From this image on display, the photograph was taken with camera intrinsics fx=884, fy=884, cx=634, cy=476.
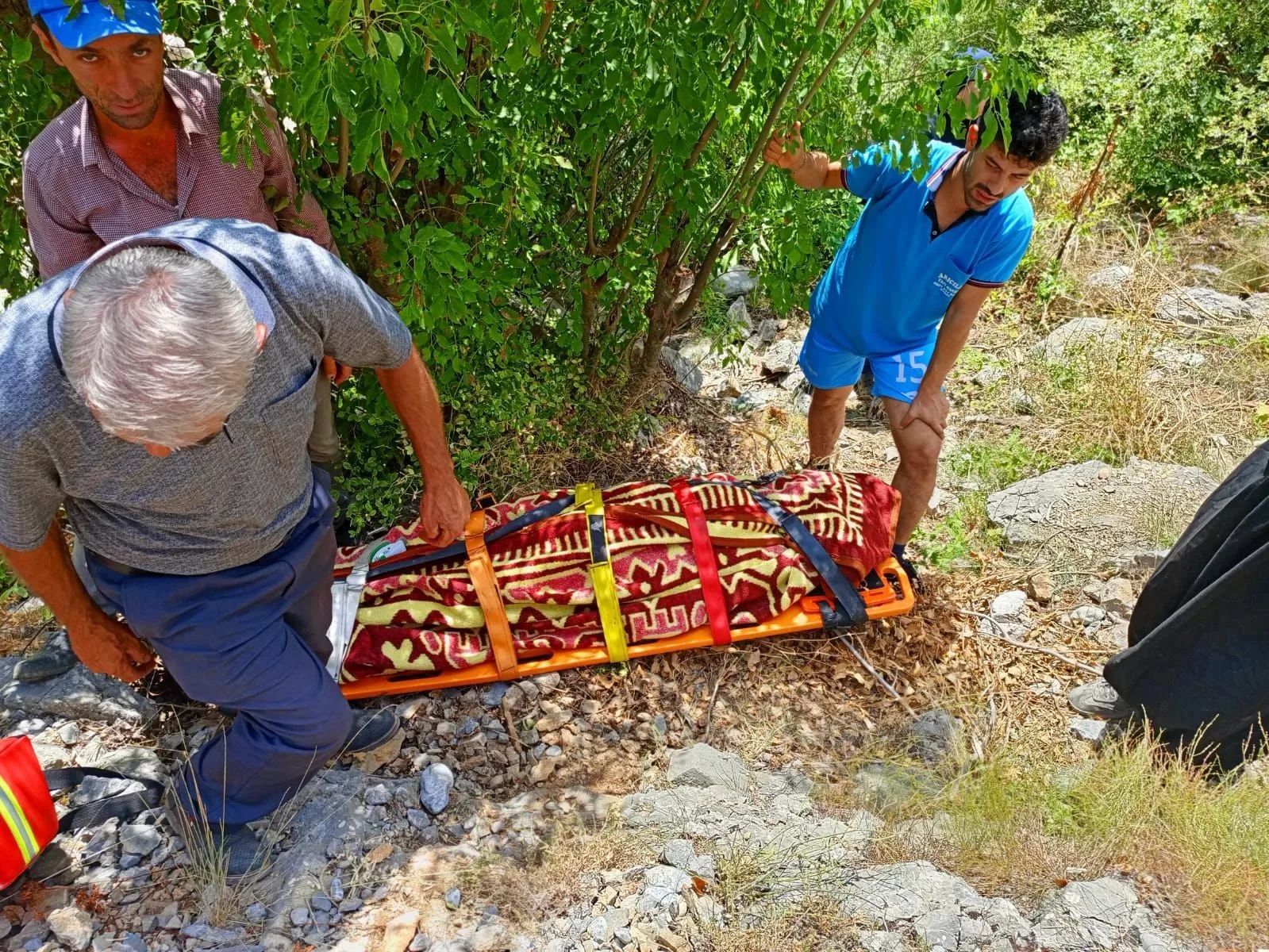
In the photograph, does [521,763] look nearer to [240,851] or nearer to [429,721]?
[429,721]

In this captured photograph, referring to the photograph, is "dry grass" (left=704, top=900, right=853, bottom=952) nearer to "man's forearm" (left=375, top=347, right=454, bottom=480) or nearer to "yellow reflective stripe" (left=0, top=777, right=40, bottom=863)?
"man's forearm" (left=375, top=347, right=454, bottom=480)

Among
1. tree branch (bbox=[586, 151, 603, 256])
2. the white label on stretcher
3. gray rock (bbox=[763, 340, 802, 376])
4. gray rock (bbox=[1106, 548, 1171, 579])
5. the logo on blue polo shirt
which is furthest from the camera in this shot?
gray rock (bbox=[763, 340, 802, 376])

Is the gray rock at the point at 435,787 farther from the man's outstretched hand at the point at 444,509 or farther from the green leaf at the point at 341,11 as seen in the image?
the green leaf at the point at 341,11

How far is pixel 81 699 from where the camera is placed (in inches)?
102

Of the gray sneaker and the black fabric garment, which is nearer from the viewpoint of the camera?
the black fabric garment

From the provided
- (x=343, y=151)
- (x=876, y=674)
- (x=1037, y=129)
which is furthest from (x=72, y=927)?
(x=1037, y=129)

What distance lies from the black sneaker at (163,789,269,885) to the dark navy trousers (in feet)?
0.09

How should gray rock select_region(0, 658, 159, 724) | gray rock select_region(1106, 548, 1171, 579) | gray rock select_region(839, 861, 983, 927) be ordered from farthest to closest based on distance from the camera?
gray rock select_region(1106, 548, 1171, 579) < gray rock select_region(0, 658, 159, 724) < gray rock select_region(839, 861, 983, 927)

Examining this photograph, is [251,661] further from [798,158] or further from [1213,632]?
[1213,632]

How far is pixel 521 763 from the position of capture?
2.71 metres

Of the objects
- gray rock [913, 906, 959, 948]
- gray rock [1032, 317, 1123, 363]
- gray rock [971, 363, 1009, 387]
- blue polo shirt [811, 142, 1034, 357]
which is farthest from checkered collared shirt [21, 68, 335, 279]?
gray rock [1032, 317, 1123, 363]

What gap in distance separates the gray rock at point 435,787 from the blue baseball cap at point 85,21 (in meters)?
2.05

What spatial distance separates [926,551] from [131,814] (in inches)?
116

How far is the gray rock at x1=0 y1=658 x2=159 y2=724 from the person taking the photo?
102 inches
